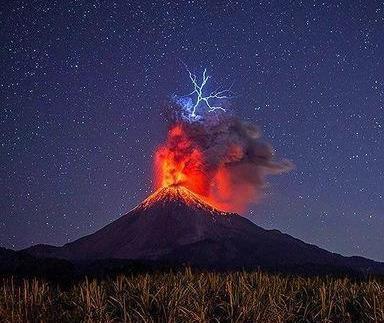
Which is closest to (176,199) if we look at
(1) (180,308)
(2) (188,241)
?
(2) (188,241)

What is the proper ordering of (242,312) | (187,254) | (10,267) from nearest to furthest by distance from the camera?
(242,312)
(10,267)
(187,254)

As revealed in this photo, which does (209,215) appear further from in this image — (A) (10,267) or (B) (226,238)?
(A) (10,267)

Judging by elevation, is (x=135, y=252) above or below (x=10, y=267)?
above

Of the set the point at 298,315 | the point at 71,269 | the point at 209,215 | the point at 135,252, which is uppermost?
the point at 209,215

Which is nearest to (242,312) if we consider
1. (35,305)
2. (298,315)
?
(298,315)

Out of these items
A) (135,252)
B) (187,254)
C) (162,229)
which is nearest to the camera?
(187,254)

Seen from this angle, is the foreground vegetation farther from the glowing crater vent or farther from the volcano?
the glowing crater vent

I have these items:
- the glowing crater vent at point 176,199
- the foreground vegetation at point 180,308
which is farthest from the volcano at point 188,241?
the foreground vegetation at point 180,308

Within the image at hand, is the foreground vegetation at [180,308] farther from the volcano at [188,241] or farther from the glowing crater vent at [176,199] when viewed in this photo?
the glowing crater vent at [176,199]

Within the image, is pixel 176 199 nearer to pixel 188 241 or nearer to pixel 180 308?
pixel 188 241
